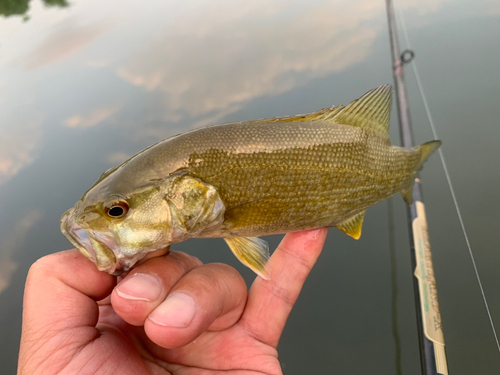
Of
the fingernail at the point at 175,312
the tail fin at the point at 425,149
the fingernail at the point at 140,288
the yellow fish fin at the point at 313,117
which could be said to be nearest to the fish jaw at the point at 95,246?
the fingernail at the point at 140,288

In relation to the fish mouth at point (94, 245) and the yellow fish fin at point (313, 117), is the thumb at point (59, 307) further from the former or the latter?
the yellow fish fin at point (313, 117)

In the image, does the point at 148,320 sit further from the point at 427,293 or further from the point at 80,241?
the point at 427,293

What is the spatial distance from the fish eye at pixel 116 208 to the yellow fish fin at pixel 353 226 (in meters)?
1.20

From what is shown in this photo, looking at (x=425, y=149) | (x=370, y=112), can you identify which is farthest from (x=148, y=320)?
(x=425, y=149)

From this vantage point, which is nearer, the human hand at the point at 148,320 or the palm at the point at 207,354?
the human hand at the point at 148,320

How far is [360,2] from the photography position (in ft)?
24.4

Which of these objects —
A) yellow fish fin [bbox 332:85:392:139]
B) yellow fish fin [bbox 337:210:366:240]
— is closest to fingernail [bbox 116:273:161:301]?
yellow fish fin [bbox 337:210:366:240]

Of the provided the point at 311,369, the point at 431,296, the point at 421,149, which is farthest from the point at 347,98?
the point at 311,369

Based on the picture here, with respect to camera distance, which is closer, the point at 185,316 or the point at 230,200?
the point at 185,316

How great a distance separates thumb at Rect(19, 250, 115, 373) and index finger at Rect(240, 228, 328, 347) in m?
0.78

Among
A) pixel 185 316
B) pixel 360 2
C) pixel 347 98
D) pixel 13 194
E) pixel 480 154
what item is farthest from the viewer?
pixel 360 2

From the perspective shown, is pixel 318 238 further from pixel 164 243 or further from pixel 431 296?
pixel 431 296

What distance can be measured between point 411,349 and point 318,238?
5.68ft

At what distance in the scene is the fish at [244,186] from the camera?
1.17 meters
